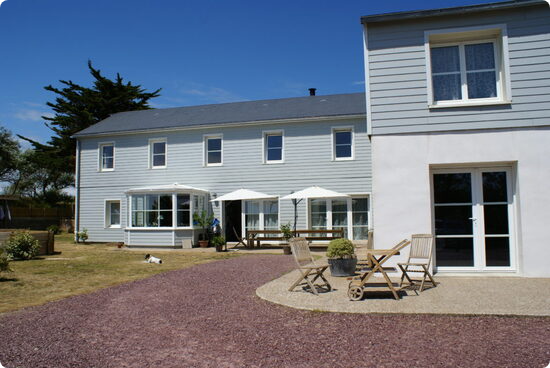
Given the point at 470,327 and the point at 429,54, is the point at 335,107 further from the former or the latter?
the point at 470,327

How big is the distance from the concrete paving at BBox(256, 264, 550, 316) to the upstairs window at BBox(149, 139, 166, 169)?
14655 mm

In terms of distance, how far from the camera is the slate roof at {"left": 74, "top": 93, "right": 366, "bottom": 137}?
20.1m

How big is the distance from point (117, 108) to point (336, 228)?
85.0 feet

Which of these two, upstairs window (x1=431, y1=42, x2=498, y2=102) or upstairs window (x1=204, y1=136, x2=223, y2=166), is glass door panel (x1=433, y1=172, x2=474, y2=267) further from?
upstairs window (x1=204, y1=136, x2=223, y2=166)

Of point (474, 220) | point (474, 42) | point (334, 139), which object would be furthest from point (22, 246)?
point (474, 42)

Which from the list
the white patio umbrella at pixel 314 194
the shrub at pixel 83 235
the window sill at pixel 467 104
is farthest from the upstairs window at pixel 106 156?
the window sill at pixel 467 104

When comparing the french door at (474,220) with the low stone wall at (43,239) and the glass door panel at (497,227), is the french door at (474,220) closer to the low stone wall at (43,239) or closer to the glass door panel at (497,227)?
the glass door panel at (497,227)

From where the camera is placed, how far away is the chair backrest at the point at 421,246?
7.95 m

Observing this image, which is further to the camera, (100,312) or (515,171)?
(515,171)

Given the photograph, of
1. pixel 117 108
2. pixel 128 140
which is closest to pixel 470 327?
pixel 128 140

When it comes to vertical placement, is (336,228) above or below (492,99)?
below

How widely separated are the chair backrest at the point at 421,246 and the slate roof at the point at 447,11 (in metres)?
4.52

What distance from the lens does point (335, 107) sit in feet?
66.5

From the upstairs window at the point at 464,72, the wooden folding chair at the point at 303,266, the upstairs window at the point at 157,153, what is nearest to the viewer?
the wooden folding chair at the point at 303,266
